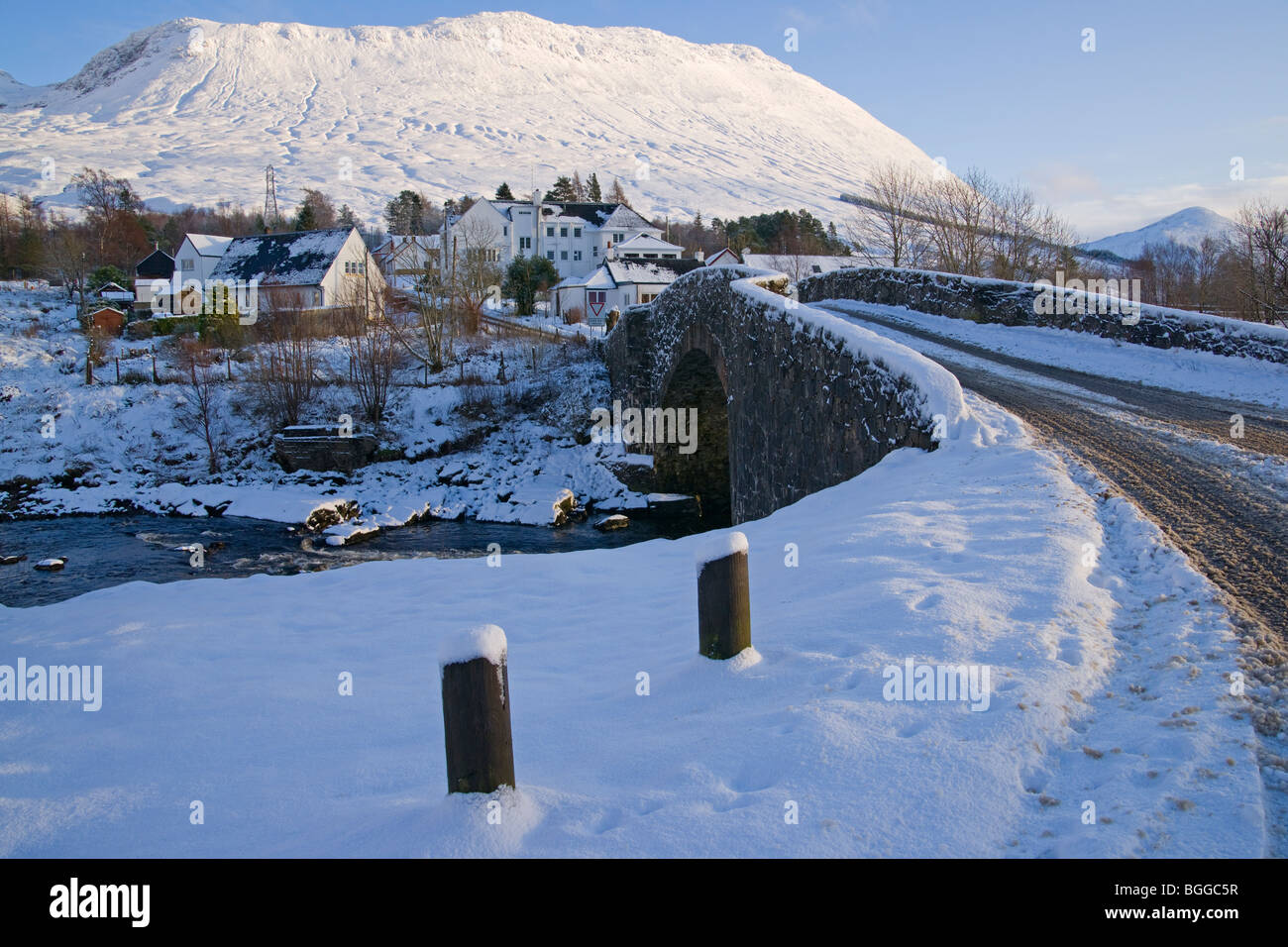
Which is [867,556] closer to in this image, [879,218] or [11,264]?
[879,218]

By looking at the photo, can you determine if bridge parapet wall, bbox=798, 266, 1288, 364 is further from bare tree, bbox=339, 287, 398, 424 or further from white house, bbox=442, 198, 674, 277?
white house, bbox=442, 198, 674, 277

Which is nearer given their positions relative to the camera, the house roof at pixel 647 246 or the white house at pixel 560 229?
the house roof at pixel 647 246

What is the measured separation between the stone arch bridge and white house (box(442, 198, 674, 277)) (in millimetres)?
39290

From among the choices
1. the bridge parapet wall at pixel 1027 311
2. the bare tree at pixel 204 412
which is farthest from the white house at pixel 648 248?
the bridge parapet wall at pixel 1027 311

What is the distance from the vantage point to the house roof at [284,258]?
46.7 meters

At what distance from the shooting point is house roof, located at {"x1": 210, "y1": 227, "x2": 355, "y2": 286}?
1839 inches

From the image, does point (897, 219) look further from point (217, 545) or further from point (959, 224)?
point (217, 545)

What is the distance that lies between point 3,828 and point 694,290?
20.9m

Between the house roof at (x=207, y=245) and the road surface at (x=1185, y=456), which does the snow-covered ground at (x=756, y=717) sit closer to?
the road surface at (x=1185, y=456)

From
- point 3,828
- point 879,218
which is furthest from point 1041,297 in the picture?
point 879,218

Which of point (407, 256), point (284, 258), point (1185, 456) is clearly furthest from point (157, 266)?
point (1185, 456)

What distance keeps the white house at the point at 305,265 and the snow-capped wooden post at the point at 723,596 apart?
1669 inches

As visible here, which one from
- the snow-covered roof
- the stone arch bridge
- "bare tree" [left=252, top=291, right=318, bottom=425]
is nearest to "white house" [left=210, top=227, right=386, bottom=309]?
"bare tree" [left=252, top=291, right=318, bottom=425]
